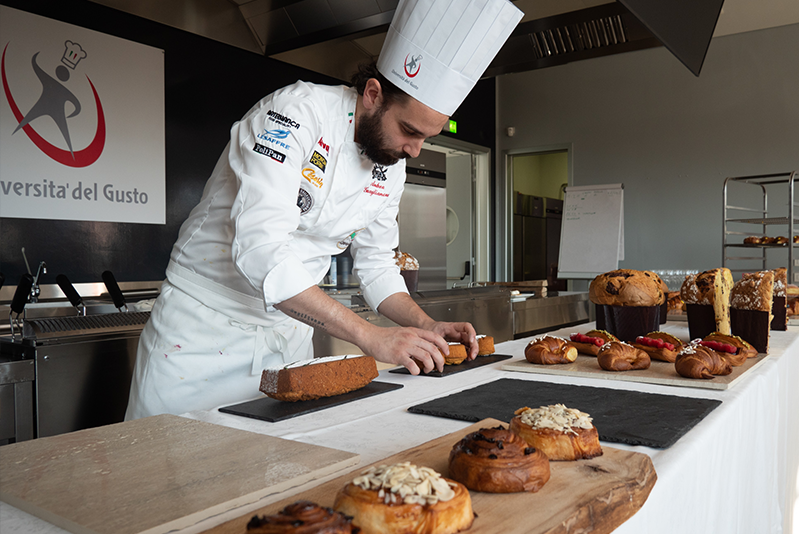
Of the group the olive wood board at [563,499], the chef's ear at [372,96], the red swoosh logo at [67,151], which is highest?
the red swoosh logo at [67,151]

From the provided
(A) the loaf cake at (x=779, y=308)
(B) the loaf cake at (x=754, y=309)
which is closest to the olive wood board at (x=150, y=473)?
(B) the loaf cake at (x=754, y=309)

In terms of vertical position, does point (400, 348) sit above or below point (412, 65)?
below

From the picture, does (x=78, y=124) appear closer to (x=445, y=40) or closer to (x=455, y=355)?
(x=445, y=40)

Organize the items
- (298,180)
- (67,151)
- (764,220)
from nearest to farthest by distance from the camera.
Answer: (298,180)
(67,151)
(764,220)

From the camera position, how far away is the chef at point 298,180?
4.57 ft

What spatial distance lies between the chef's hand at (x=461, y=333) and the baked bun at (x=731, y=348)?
1.94ft

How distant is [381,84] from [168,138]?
2383 mm

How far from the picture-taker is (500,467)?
2.06 ft

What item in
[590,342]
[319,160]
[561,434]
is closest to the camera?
[561,434]

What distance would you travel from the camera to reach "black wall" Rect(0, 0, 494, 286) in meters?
3.00

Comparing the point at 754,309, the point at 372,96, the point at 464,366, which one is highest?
the point at 372,96

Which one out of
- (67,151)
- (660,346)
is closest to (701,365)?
(660,346)

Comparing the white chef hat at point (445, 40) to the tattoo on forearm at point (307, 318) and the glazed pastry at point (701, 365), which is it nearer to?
the tattoo on forearm at point (307, 318)

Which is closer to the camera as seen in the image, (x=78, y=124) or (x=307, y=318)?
(x=307, y=318)
